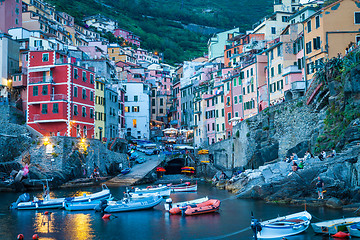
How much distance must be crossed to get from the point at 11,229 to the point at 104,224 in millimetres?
6828

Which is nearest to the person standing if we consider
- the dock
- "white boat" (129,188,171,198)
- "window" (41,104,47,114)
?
"white boat" (129,188,171,198)

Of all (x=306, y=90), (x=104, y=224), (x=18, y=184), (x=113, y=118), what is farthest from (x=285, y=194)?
(x=113, y=118)

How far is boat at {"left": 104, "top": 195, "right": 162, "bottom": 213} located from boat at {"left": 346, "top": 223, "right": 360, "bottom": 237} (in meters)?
19.2

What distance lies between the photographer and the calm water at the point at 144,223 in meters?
28.9

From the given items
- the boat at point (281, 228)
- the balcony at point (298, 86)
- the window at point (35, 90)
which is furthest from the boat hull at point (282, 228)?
the window at point (35, 90)

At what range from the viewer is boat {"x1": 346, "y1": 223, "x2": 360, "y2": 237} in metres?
25.2

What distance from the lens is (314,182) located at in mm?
36281

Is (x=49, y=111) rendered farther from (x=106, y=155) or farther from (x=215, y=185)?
(x=215, y=185)

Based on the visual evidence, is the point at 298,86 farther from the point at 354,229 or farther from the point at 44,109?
the point at 44,109

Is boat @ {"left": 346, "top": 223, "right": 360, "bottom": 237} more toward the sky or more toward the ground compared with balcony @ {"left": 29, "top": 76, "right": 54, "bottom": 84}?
more toward the ground

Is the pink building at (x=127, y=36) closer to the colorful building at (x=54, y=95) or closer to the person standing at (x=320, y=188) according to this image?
the colorful building at (x=54, y=95)

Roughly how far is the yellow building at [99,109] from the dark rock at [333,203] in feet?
152

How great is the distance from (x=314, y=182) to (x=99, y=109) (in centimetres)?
4622

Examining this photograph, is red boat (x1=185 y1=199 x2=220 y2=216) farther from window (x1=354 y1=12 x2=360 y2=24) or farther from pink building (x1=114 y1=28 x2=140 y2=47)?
pink building (x1=114 y1=28 x2=140 y2=47)
